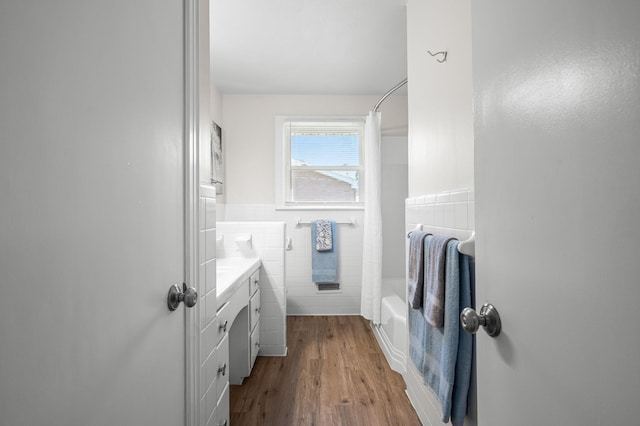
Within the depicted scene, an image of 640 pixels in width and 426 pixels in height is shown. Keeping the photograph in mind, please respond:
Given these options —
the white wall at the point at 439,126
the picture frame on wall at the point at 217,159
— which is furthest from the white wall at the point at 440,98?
the picture frame on wall at the point at 217,159

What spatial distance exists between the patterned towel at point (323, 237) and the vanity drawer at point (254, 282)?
91cm

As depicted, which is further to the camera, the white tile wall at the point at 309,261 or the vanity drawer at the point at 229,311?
the white tile wall at the point at 309,261

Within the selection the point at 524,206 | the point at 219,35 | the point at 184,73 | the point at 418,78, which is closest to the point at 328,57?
the point at 219,35

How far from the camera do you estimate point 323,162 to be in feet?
10.9

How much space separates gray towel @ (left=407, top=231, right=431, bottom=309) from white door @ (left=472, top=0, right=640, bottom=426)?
73 cm

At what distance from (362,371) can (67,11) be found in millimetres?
2228

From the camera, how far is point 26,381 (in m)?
0.40

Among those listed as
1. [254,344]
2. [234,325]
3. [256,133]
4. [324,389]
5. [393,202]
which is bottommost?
[324,389]

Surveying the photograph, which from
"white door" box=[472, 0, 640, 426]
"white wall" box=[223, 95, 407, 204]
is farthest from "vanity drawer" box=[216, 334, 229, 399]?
"white wall" box=[223, 95, 407, 204]

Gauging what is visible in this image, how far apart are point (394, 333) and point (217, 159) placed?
218cm

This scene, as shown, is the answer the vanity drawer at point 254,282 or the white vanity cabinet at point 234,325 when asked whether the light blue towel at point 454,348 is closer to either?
the white vanity cabinet at point 234,325

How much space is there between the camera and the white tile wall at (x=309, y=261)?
321cm

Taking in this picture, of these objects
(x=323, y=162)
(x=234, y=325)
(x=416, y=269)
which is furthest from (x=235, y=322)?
(x=323, y=162)

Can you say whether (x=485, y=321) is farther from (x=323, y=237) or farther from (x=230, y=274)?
(x=323, y=237)
